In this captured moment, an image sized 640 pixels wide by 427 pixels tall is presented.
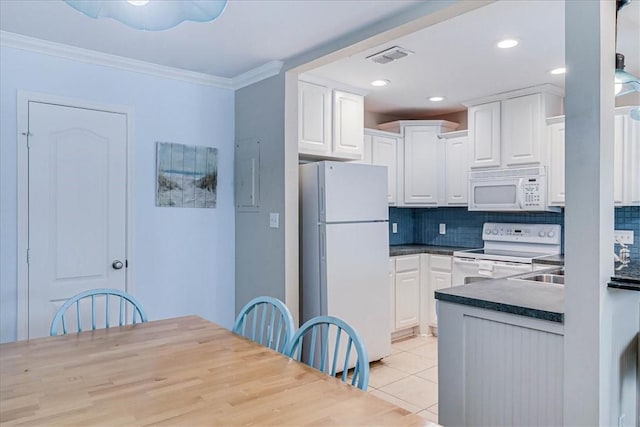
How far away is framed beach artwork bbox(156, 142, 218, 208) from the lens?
3.38 metres

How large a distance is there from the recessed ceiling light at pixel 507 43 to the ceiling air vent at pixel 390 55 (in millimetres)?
570

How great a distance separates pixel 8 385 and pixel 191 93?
8.48 ft

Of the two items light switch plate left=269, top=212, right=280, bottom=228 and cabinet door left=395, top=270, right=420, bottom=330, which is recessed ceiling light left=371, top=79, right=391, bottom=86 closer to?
light switch plate left=269, top=212, right=280, bottom=228

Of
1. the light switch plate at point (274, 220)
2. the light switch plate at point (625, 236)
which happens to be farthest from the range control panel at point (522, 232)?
the light switch plate at point (274, 220)

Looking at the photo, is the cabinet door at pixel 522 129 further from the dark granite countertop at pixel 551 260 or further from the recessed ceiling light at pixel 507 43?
the recessed ceiling light at pixel 507 43

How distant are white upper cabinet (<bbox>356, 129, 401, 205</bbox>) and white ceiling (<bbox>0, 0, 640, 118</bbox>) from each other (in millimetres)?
763

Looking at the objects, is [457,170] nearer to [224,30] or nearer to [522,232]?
[522,232]

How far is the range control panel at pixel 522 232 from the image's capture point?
409 cm

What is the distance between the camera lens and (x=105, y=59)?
3094 millimetres

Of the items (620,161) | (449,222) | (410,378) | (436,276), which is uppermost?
(620,161)

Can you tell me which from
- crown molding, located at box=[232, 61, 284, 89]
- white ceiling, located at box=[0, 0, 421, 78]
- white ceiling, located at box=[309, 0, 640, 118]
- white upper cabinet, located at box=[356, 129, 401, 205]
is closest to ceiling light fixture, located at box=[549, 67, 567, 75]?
white ceiling, located at box=[309, 0, 640, 118]

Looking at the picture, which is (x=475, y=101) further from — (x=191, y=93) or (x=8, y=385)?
(x=8, y=385)

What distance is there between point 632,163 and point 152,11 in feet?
11.9

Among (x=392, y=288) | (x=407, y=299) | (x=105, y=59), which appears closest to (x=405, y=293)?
(x=407, y=299)
